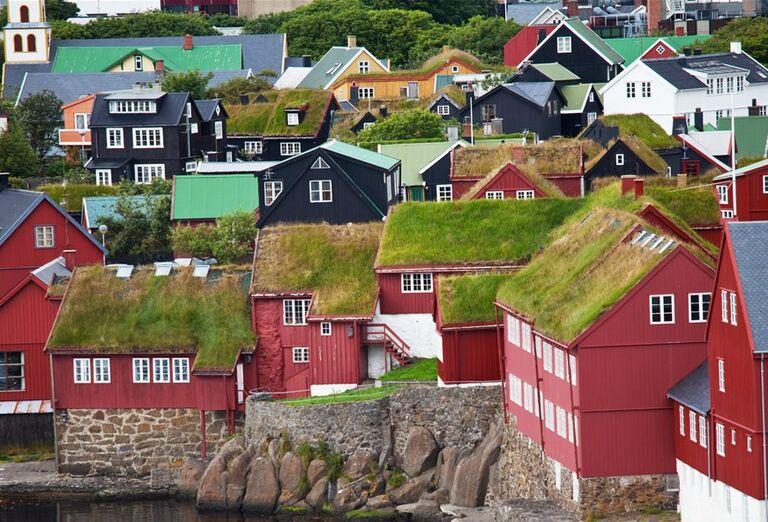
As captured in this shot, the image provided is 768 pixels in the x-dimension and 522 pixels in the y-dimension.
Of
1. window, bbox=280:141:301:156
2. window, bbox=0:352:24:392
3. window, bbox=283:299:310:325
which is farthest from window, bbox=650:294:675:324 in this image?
window, bbox=280:141:301:156

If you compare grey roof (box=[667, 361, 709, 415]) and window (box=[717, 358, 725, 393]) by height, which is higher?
window (box=[717, 358, 725, 393])

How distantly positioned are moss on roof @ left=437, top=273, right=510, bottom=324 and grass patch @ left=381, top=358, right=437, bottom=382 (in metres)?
2.99

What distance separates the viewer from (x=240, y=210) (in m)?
84.6

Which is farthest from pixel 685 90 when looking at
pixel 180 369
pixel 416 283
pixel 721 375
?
pixel 721 375

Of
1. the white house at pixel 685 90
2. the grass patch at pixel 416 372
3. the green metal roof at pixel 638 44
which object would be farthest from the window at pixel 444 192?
the green metal roof at pixel 638 44

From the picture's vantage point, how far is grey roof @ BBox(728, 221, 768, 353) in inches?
1818

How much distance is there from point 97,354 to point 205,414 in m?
4.20

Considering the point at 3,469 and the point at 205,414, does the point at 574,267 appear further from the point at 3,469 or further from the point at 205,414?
the point at 3,469

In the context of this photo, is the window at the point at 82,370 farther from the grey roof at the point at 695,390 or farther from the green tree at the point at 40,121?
the green tree at the point at 40,121

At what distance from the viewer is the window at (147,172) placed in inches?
4038

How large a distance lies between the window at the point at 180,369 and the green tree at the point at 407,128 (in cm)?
3233

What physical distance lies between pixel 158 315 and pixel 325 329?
233 inches

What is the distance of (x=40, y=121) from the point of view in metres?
120

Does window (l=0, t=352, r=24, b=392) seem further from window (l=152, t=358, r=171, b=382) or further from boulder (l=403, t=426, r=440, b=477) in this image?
boulder (l=403, t=426, r=440, b=477)
